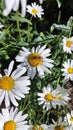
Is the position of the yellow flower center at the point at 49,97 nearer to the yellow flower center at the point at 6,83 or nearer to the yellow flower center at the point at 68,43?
the yellow flower center at the point at 6,83

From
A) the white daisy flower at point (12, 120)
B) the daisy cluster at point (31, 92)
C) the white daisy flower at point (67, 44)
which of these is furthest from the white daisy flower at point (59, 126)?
the white daisy flower at point (67, 44)

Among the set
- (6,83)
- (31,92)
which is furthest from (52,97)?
(6,83)

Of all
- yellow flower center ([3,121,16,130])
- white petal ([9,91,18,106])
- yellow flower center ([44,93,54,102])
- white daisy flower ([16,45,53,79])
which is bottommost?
yellow flower center ([3,121,16,130])

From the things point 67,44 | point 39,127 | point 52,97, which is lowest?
point 39,127

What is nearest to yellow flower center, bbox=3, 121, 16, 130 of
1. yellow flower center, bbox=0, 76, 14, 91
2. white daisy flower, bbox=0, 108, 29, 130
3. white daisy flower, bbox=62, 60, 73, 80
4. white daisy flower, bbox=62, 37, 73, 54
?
white daisy flower, bbox=0, 108, 29, 130

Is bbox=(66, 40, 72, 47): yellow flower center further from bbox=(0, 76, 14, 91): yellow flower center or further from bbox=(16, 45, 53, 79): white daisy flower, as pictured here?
bbox=(0, 76, 14, 91): yellow flower center

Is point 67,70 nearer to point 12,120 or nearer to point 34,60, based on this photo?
point 34,60
